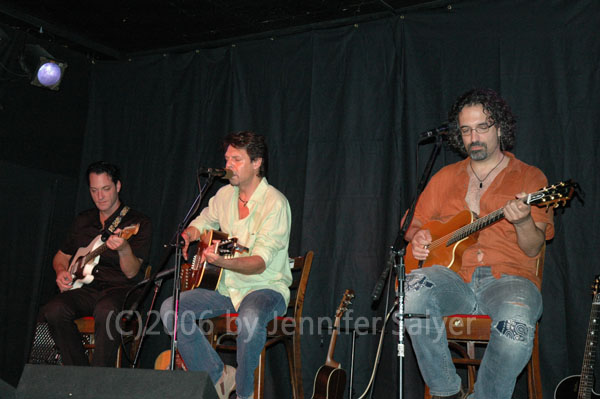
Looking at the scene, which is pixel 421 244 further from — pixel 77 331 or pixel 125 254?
pixel 77 331

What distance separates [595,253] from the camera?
3936mm

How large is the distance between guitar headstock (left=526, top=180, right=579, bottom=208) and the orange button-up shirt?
0.82 feet

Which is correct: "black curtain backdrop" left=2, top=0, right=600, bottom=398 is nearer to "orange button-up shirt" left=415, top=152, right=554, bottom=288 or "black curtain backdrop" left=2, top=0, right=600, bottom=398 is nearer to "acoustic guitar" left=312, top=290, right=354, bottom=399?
"acoustic guitar" left=312, top=290, right=354, bottom=399

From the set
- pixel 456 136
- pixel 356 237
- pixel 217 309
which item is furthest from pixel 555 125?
pixel 217 309

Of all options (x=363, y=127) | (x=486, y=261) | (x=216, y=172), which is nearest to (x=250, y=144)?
(x=216, y=172)

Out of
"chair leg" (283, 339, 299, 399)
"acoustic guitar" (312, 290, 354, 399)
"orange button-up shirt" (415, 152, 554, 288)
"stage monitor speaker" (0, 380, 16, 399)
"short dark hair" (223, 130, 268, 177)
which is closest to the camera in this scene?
"stage monitor speaker" (0, 380, 16, 399)

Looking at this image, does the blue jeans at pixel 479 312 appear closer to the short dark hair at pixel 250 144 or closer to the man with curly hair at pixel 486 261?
the man with curly hair at pixel 486 261

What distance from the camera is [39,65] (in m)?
5.58

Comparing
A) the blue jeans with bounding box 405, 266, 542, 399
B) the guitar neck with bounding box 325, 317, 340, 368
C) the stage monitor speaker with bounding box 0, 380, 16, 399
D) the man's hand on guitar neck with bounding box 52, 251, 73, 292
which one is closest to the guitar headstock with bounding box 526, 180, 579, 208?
the blue jeans with bounding box 405, 266, 542, 399

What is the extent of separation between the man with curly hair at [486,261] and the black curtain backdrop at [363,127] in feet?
2.23

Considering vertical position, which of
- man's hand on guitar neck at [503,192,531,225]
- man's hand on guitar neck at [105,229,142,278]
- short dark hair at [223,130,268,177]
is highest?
short dark hair at [223,130,268,177]

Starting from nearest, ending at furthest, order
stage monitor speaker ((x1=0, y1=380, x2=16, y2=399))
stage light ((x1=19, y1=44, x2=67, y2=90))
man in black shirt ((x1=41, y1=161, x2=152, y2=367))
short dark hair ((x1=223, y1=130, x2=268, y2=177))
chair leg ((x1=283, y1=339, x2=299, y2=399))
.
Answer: stage monitor speaker ((x1=0, y1=380, x2=16, y2=399)), chair leg ((x1=283, y1=339, x2=299, y2=399)), short dark hair ((x1=223, y1=130, x2=268, y2=177)), man in black shirt ((x1=41, y1=161, x2=152, y2=367)), stage light ((x1=19, y1=44, x2=67, y2=90))

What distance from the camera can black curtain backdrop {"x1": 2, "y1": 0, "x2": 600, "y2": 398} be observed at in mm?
4121

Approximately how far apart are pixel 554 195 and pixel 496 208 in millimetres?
543
